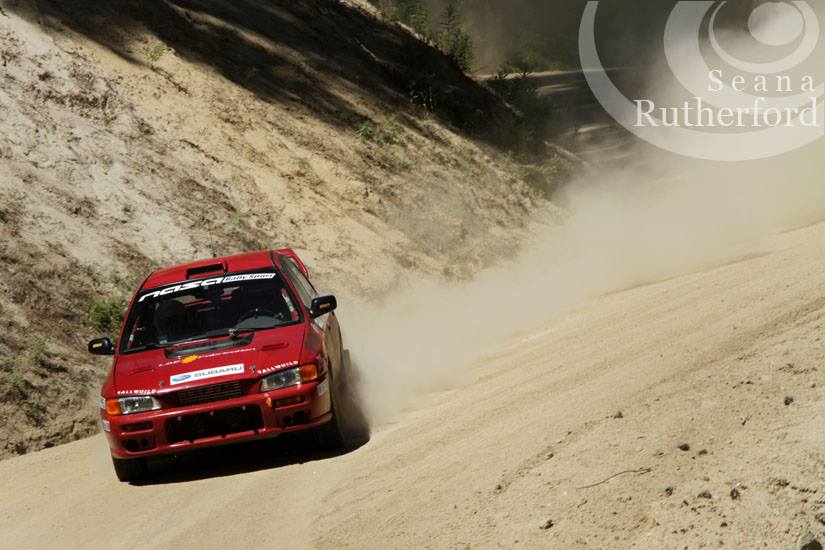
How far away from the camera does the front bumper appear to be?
28.1ft

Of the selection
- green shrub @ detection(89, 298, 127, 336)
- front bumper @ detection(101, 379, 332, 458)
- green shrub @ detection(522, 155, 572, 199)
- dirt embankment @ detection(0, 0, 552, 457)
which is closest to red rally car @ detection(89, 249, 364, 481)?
front bumper @ detection(101, 379, 332, 458)

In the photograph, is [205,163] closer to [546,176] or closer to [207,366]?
[546,176]

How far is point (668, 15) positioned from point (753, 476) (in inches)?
2315

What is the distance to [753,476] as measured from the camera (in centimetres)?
636

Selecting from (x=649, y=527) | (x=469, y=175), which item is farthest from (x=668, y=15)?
(x=649, y=527)

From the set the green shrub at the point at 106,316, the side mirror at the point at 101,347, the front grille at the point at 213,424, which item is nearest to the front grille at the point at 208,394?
the front grille at the point at 213,424

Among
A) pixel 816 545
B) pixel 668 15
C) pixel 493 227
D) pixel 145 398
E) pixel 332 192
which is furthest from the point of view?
pixel 668 15

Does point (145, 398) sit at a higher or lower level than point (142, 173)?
lower

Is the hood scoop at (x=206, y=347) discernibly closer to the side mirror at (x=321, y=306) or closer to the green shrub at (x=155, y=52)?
the side mirror at (x=321, y=306)

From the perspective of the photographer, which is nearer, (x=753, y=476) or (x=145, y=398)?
(x=753, y=476)

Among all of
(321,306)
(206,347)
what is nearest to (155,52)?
(321,306)

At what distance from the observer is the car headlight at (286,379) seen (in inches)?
341

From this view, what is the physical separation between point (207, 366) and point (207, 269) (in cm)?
184

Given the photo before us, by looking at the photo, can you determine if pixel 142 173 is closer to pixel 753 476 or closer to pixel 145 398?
pixel 145 398
